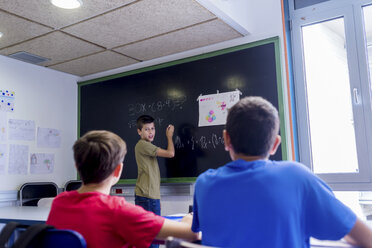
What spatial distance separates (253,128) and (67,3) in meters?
1.98

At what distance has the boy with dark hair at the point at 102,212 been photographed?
113cm

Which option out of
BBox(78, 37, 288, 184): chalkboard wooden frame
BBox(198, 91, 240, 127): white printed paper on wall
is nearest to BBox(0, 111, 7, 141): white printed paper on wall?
BBox(78, 37, 288, 184): chalkboard wooden frame

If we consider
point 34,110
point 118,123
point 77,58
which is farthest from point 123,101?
point 34,110

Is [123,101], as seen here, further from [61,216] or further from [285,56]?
[61,216]

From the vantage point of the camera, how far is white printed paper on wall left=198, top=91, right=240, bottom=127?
3.26 metres

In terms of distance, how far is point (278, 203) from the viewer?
0.97 metres

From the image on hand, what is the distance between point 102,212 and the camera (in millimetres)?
1143

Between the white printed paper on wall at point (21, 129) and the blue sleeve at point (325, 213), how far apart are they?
3.41 m

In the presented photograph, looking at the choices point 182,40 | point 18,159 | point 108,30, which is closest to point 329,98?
point 182,40

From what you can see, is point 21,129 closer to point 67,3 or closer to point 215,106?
point 67,3

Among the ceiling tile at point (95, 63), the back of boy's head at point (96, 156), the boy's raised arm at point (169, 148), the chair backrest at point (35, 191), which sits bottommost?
the chair backrest at point (35, 191)

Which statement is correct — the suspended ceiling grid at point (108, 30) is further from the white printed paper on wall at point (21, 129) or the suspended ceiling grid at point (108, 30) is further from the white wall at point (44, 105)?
the white printed paper on wall at point (21, 129)

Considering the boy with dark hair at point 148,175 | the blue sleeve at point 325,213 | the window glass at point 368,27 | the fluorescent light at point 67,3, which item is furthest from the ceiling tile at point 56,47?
the blue sleeve at point 325,213

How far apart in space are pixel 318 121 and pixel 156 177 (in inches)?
59.7
